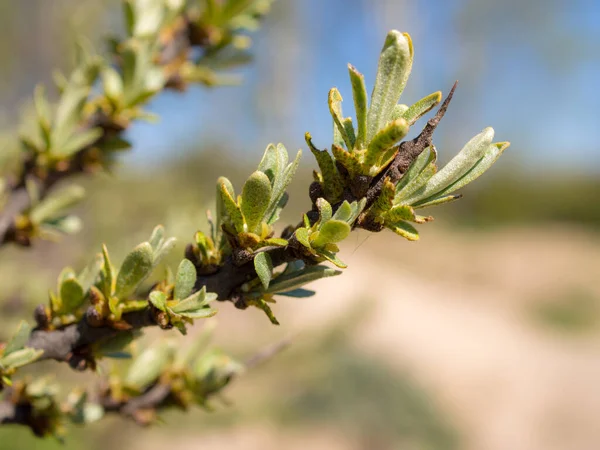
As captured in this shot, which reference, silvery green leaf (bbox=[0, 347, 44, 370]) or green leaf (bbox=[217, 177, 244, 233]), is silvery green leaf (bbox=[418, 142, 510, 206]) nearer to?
green leaf (bbox=[217, 177, 244, 233])

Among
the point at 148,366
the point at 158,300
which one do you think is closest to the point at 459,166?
the point at 158,300

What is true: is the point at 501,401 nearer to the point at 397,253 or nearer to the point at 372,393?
the point at 372,393

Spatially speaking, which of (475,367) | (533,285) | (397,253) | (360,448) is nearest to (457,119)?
(397,253)

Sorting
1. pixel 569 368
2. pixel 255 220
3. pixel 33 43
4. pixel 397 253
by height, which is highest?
pixel 255 220

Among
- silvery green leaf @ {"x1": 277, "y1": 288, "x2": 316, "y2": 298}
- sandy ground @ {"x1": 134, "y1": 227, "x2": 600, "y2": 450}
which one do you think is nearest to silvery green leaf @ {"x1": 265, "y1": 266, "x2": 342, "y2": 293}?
silvery green leaf @ {"x1": 277, "y1": 288, "x2": 316, "y2": 298}

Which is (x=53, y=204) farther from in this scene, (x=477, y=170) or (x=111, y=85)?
(x=477, y=170)
